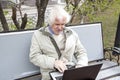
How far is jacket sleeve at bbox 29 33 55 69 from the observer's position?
2684mm

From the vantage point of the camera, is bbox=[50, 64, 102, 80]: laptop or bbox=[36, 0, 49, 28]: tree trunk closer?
bbox=[50, 64, 102, 80]: laptop

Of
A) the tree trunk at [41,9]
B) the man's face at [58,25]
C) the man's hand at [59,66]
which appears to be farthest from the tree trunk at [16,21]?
the man's hand at [59,66]

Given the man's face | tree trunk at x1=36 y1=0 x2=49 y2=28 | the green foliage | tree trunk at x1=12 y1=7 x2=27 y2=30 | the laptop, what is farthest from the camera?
the green foliage

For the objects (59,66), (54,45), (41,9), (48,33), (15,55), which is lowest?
(59,66)

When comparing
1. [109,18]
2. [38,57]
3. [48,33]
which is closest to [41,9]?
[48,33]

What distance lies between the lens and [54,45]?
275 centimetres

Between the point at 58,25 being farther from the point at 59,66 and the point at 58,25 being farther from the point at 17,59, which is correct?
the point at 17,59

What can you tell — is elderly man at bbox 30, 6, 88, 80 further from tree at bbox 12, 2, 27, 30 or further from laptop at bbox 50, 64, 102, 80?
tree at bbox 12, 2, 27, 30

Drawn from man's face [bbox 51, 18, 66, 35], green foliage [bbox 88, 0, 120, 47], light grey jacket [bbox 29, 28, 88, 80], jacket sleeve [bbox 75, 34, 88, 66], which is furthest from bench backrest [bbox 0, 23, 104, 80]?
green foliage [bbox 88, 0, 120, 47]

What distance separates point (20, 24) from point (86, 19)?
120 cm

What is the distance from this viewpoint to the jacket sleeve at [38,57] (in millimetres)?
2684

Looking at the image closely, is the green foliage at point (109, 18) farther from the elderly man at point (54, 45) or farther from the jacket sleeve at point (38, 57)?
the jacket sleeve at point (38, 57)

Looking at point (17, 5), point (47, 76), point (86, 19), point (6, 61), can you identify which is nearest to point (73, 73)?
point (47, 76)

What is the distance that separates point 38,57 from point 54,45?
224 mm
